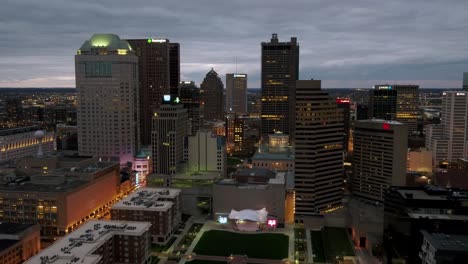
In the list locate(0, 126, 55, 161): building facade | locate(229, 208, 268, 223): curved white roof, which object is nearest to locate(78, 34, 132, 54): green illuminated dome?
locate(0, 126, 55, 161): building facade

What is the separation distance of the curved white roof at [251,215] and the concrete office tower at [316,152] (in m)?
22.7

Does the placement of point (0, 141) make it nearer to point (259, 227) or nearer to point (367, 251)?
point (259, 227)

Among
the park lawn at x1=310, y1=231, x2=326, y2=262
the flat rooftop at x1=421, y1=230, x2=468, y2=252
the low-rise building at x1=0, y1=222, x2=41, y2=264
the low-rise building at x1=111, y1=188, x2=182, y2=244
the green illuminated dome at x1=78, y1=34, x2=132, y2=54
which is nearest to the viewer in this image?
the flat rooftop at x1=421, y1=230, x2=468, y2=252

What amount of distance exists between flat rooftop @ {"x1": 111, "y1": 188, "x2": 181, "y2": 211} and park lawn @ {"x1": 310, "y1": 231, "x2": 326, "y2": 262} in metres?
28.5

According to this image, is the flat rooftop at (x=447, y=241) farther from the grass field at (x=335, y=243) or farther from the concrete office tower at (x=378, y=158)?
the concrete office tower at (x=378, y=158)

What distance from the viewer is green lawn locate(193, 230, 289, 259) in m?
83.6

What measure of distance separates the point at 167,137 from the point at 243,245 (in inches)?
2173

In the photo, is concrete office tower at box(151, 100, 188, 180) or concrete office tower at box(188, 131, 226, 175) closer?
concrete office tower at box(151, 100, 188, 180)

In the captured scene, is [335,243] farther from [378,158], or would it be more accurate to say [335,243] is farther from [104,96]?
[104,96]

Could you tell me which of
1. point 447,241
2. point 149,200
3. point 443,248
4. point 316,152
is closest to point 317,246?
point 447,241

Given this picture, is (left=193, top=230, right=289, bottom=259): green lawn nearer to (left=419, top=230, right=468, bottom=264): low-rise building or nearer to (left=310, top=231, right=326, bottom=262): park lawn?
(left=310, top=231, right=326, bottom=262): park lawn

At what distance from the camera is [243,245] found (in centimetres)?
8775

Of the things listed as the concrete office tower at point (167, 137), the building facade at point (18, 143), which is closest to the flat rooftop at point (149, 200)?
the concrete office tower at point (167, 137)

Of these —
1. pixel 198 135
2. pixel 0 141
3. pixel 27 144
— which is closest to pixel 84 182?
pixel 198 135
